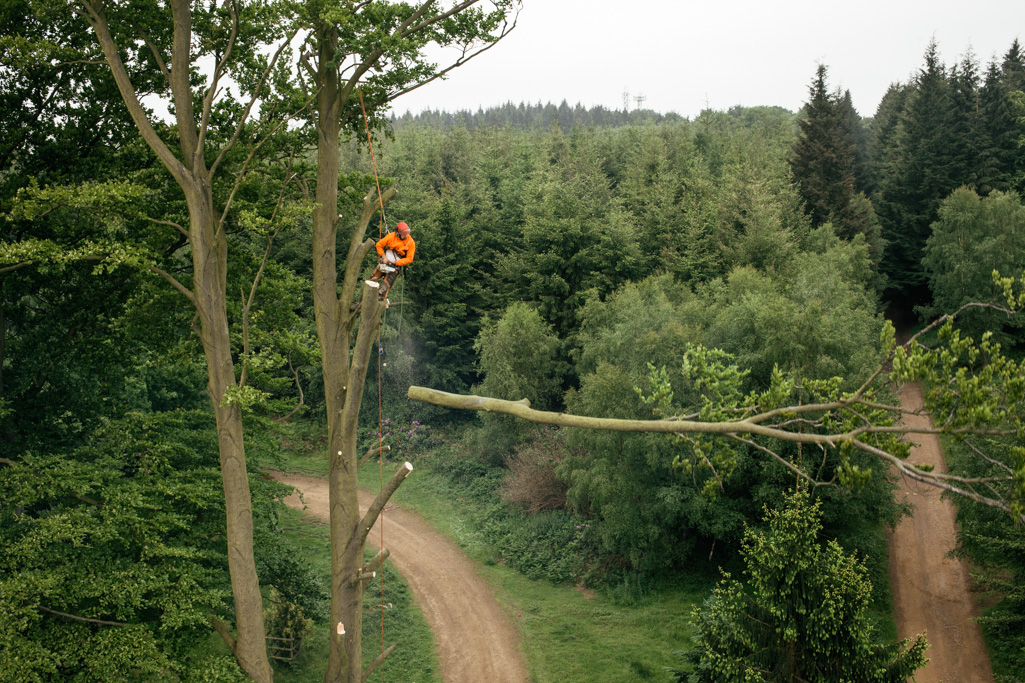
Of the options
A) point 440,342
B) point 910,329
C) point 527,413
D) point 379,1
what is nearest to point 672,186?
point 440,342

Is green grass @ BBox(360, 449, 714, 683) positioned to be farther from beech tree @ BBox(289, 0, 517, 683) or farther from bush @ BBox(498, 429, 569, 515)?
beech tree @ BBox(289, 0, 517, 683)

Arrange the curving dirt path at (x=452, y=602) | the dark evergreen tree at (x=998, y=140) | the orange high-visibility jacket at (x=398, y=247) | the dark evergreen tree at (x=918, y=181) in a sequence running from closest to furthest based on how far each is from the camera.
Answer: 1. the orange high-visibility jacket at (x=398, y=247)
2. the curving dirt path at (x=452, y=602)
3. the dark evergreen tree at (x=998, y=140)
4. the dark evergreen tree at (x=918, y=181)

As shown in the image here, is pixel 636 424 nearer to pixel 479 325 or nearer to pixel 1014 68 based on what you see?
pixel 479 325

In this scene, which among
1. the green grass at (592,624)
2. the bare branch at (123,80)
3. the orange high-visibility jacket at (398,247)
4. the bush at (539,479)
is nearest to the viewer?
the bare branch at (123,80)

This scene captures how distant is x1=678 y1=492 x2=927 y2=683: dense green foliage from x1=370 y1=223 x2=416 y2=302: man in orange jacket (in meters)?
6.53

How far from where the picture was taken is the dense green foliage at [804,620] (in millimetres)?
9922

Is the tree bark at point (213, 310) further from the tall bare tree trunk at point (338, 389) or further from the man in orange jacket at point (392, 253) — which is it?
the man in orange jacket at point (392, 253)

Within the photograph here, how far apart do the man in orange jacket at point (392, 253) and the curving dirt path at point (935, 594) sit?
12.9 m

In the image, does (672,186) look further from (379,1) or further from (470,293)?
(379,1)

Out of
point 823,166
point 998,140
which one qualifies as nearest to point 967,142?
point 998,140

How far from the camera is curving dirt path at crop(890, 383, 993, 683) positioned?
51.9 feet

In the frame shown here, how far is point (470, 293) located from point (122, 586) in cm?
2508

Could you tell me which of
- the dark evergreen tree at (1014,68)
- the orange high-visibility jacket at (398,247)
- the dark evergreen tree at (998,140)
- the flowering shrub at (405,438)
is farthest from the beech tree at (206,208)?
the dark evergreen tree at (1014,68)

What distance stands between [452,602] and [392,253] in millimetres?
13483
